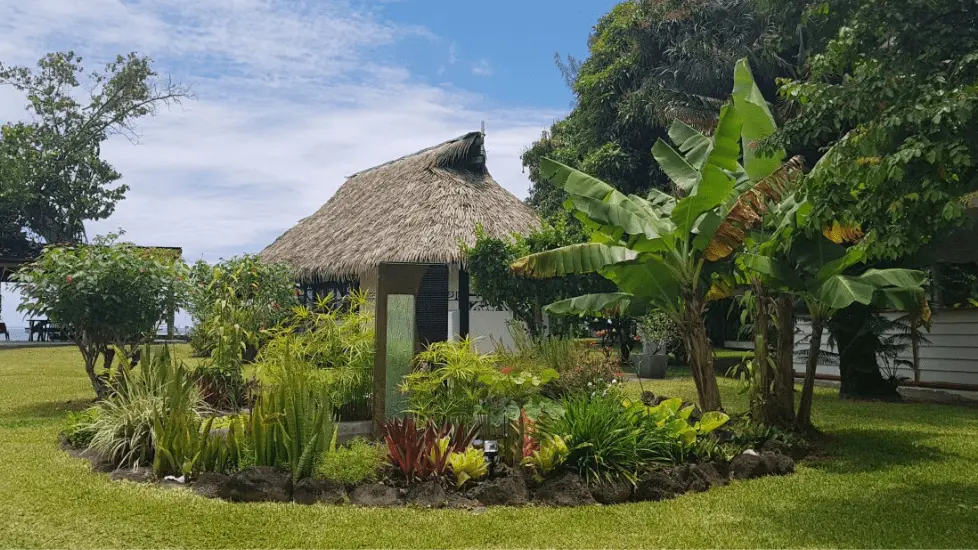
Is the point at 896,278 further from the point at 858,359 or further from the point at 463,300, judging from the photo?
the point at 463,300

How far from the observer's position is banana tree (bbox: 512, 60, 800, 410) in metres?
8.12

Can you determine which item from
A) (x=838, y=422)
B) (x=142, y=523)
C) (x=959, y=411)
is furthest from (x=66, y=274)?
(x=959, y=411)

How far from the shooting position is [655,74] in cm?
1962

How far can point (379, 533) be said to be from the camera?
5027 mm

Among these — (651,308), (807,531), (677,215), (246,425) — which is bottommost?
(807,531)

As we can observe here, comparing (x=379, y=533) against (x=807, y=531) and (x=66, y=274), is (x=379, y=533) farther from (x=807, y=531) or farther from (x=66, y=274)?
(x=66, y=274)

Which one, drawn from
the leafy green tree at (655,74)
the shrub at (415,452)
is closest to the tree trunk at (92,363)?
the shrub at (415,452)

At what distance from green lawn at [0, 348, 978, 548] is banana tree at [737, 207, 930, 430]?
1561mm

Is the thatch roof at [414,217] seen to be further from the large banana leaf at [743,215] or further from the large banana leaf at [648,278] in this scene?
the large banana leaf at [743,215]

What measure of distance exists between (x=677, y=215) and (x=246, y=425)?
14.8 feet

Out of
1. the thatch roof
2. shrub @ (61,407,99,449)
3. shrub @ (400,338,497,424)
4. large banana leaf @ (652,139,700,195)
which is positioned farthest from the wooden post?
shrub @ (400,338,497,424)

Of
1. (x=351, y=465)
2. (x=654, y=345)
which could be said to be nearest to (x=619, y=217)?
(x=351, y=465)

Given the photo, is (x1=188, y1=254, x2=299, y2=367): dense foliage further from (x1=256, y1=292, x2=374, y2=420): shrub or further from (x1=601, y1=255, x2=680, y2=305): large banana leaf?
(x1=601, y1=255, x2=680, y2=305): large banana leaf

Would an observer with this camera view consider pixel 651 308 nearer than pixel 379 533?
No
